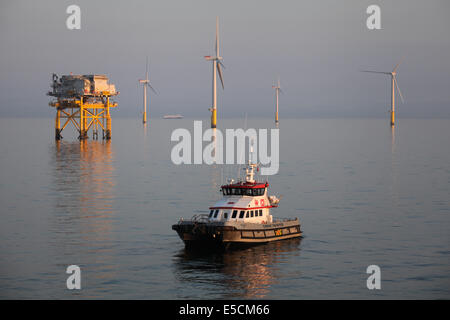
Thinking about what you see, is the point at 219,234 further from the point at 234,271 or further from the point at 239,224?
the point at 234,271

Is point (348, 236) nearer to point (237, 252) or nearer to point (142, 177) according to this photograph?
point (237, 252)

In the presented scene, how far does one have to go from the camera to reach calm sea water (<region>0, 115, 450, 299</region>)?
44562 millimetres

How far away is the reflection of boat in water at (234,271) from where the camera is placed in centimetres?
4325

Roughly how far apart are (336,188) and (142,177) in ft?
109

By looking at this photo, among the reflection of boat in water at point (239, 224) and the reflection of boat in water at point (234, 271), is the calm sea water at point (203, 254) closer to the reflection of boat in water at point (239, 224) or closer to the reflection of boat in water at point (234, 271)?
the reflection of boat in water at point (234, 271)

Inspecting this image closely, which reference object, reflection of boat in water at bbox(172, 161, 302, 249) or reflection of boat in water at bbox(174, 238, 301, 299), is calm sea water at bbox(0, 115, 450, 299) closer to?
reflection of boat in water at bbox(174, 238, 301, 299)

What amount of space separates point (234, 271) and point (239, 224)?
21.2 ft

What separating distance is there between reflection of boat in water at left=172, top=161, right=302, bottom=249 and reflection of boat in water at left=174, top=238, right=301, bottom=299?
2.94ft

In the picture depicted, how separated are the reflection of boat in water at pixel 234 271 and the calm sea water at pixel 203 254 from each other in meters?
0.08

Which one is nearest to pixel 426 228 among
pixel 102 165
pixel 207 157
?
pixel 102 165

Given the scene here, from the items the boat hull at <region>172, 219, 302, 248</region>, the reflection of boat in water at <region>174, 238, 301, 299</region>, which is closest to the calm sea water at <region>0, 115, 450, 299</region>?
the reflection of boat in water at <region>174, 238, 301, 299</region>

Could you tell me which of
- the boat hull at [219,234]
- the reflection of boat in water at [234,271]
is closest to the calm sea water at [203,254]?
the reflection of boat in water at [234,271]
